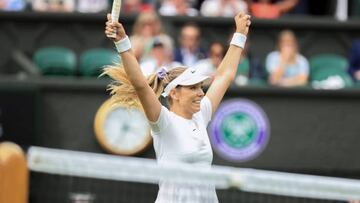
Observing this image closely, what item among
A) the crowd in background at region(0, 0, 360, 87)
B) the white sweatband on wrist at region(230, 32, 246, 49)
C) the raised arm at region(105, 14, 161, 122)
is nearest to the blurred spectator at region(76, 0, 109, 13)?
the crowd in background at region(0, 0, 360, 87)

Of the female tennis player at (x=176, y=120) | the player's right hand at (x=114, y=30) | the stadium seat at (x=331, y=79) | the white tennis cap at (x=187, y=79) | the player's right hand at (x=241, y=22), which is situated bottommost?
the stadium seat at (x=331, y=79)

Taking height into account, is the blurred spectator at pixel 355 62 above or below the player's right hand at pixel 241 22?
below

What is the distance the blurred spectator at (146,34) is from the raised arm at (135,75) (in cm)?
568

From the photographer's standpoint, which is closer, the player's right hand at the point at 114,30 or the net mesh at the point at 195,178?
the player's right hand at the point at 114,30

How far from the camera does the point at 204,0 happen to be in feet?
47.9

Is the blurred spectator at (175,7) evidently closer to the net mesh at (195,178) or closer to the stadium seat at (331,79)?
the stadium seat at (331,79)

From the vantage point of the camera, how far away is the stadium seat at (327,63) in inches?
512

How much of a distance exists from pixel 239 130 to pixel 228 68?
4721mm

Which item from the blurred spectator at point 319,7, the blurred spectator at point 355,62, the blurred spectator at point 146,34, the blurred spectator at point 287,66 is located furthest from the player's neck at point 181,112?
the blurred spectator at point 319,7

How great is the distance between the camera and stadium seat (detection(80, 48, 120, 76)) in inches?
492

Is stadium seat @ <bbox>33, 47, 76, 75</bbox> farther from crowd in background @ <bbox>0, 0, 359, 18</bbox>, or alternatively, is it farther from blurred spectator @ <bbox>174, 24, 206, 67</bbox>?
blurred spectator @ <bbox>174, 24, 206, 67</bbox>

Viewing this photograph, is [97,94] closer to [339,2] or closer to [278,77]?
[278,77]

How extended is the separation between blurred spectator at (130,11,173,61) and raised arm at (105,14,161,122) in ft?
18.7

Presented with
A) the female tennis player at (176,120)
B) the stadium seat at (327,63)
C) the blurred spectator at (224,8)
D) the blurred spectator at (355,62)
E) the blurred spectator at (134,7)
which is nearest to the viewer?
the female tennis player at (176,120)
